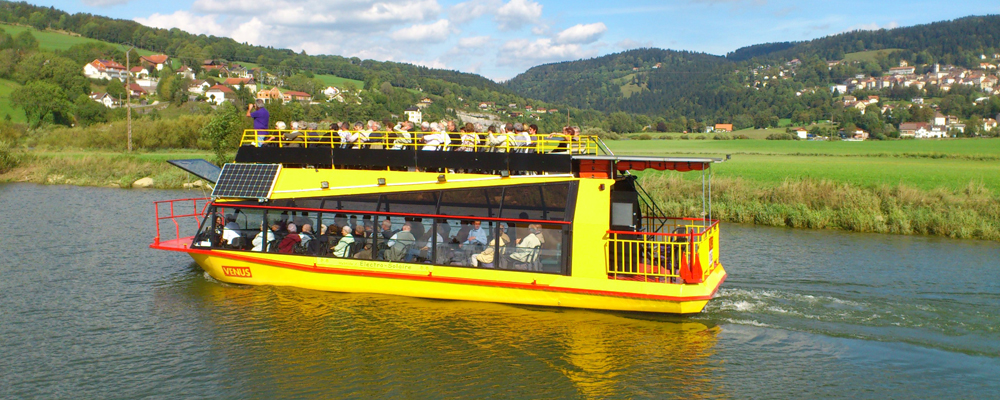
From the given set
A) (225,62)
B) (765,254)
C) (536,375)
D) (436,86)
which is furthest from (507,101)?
(536,375)

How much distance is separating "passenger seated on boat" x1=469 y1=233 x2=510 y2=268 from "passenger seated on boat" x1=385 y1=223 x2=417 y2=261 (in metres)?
1.32

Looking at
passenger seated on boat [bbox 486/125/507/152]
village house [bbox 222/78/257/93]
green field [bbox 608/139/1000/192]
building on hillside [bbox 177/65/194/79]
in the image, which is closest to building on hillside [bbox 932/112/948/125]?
green field [bbox 608/139/1000/192]

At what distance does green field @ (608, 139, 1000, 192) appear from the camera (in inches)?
1356

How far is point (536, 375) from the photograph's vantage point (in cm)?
1021

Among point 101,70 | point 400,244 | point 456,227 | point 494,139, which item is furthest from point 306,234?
point 101,70

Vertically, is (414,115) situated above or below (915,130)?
above

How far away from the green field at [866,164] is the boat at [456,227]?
19.5m

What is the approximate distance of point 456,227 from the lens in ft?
43.4

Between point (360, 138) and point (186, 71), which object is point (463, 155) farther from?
point (186, 71)

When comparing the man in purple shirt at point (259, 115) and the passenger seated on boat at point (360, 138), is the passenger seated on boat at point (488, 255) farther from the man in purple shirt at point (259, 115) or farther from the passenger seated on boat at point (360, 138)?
the man in purple shirt at point (259, 115)

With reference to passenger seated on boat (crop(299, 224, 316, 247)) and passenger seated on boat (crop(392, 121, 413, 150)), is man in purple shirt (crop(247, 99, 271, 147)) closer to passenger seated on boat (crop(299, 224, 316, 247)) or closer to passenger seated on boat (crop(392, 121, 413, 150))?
passenger seated on boat (crop(299, 224, 316, 247))

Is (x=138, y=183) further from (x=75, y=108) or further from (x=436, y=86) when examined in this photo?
(x=436, y=86)

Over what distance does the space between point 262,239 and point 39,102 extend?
8461 centimetres

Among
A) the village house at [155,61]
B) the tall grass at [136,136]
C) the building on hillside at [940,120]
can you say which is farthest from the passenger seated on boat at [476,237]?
the village house at [155,61]
